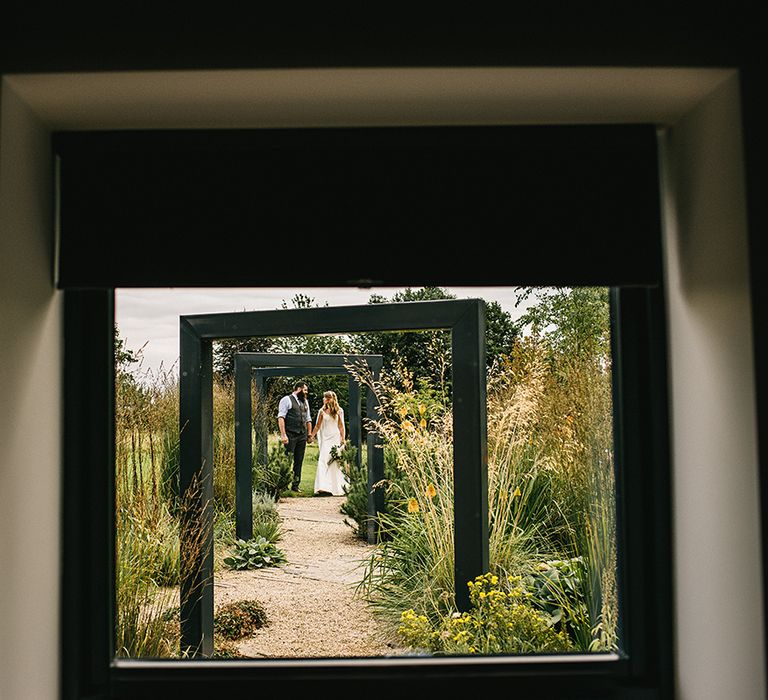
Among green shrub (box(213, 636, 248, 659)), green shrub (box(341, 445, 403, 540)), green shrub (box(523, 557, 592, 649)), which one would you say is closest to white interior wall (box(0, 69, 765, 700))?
green shrub (box(523, 557, 592, 649))

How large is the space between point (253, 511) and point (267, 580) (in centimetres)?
31

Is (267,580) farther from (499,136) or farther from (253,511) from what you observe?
(499,136)

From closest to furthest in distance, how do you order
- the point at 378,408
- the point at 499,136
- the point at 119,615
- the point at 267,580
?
the point at 499,136, the point at 119,615, the point at 267,580, the point at 378,408

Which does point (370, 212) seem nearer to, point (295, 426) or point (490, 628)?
point (295, 426)

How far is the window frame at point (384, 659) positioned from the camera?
179 cm

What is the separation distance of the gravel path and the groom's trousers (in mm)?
107

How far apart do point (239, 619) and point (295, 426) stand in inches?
34.2

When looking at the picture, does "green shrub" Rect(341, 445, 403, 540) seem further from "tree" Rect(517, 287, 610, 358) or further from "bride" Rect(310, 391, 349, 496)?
"tree" Rect(517, 287, 610, 358)

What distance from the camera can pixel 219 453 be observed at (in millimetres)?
2965

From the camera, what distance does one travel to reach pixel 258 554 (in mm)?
2945
